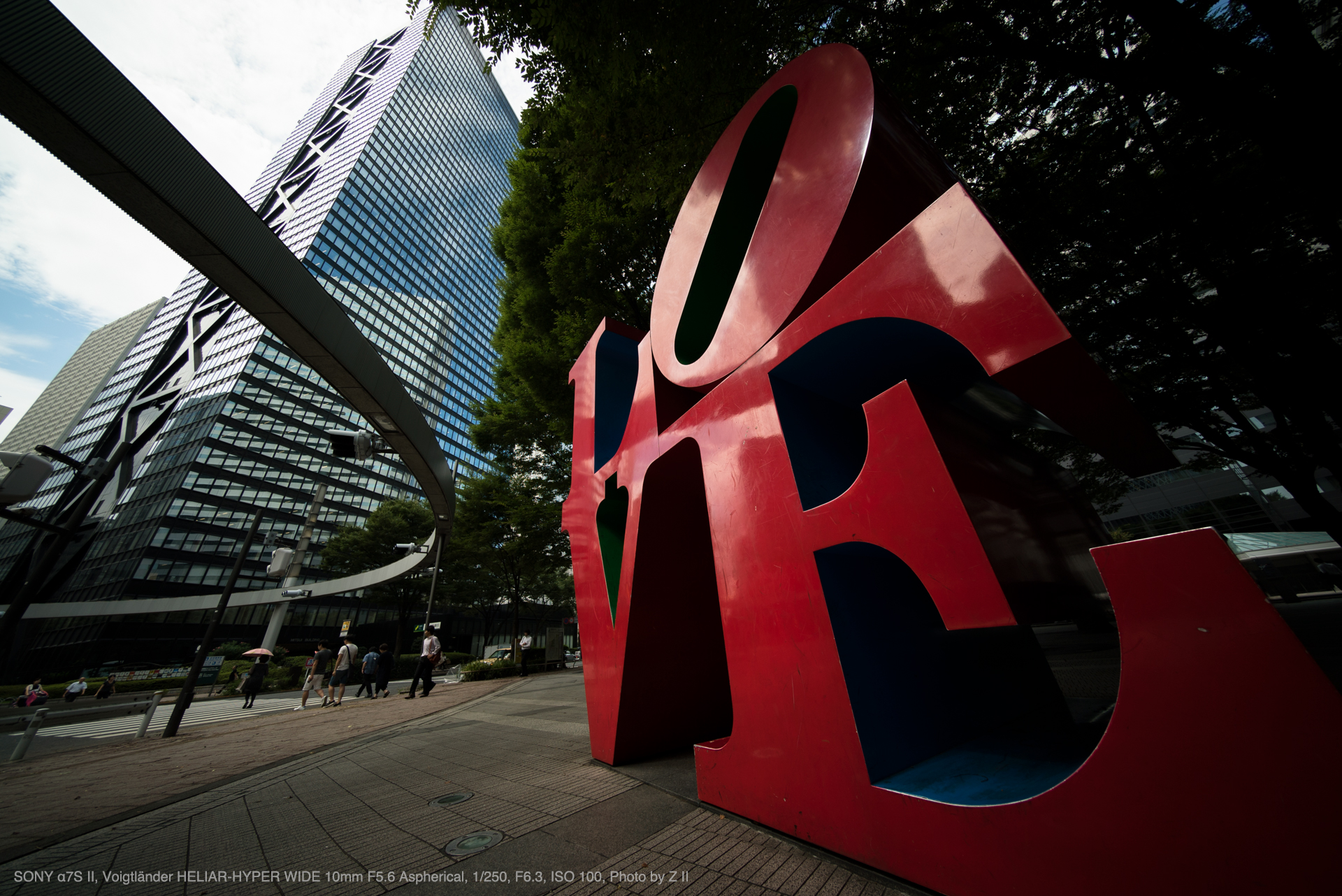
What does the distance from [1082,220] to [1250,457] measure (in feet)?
24.0

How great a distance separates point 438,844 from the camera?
9.52ft

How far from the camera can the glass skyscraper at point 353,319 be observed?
38281mm

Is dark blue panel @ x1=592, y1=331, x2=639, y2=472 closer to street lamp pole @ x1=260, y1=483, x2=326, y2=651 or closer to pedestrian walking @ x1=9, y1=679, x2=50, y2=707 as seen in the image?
street lamp pole @ x1=260, y1=483, x2=326, y2=651

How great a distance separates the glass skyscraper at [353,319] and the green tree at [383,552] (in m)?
12.4

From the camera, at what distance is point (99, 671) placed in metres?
31.8

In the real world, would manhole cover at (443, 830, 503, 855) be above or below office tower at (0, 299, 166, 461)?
below

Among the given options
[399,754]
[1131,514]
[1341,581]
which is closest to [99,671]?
[399,754]

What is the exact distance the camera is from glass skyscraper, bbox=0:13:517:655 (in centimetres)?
3828

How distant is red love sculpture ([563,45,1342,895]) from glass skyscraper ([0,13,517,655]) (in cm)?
3240

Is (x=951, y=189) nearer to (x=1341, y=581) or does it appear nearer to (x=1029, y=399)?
(x=1029, y=399)

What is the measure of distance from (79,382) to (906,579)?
118 m

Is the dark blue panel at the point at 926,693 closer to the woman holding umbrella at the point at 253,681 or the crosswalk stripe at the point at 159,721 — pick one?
the crosswalk stripe at the point at 159,721

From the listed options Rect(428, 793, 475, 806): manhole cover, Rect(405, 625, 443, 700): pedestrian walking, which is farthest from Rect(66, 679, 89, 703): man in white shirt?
Rect(428, 793, 475, 806): manhole cover

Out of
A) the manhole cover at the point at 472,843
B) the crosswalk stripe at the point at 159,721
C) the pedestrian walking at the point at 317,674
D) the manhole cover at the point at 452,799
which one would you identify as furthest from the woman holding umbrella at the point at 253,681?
the manhole cover at the point at 472,843
